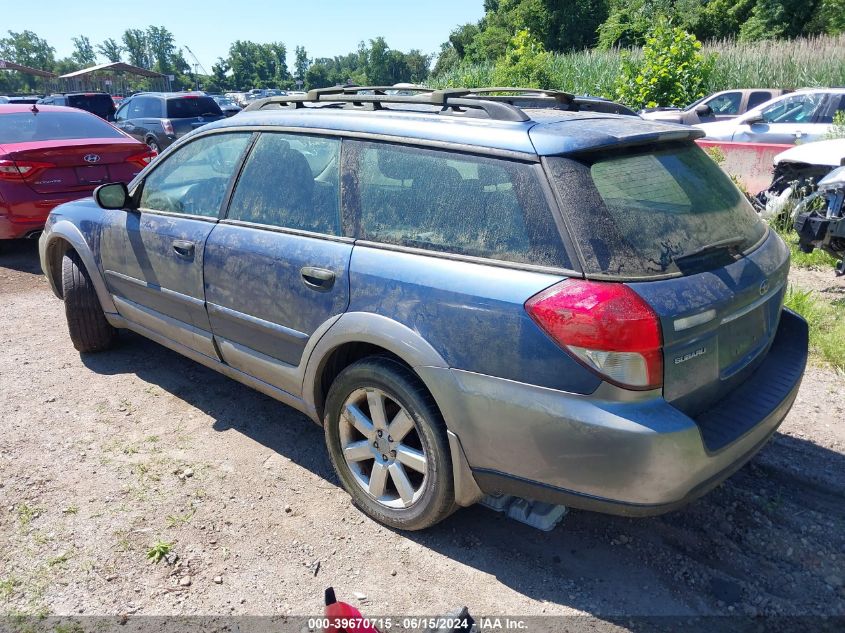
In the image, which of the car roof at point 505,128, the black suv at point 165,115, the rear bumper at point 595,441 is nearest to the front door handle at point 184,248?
the car roof at point 505,128

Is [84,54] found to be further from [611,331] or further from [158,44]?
[611,331]

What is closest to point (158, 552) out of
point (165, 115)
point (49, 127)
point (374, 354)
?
point (374, 354)

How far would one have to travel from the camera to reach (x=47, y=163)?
677cm

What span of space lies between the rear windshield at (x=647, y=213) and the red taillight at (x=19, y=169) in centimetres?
635

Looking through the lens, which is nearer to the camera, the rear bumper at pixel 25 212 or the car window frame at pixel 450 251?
the car window frame at pixel 450 251

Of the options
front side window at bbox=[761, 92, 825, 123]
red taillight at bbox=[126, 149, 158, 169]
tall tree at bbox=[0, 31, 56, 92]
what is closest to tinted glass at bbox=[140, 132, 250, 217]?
red taillight at bbox=[126, 149, 158, 169]

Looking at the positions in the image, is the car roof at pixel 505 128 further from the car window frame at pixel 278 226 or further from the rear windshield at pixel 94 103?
the rear windshield at pixel 94 103

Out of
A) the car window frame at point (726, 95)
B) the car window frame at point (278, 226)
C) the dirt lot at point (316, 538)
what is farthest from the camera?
the car window frame at point (726, 95)

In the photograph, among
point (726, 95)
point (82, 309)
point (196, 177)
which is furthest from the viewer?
point (726, 95)

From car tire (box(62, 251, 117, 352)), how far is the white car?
9982mm

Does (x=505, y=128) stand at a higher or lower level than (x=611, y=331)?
higher

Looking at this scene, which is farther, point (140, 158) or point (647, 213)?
point (140, 158)

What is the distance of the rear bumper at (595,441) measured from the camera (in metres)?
2.16

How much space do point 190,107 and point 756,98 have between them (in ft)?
43.2
